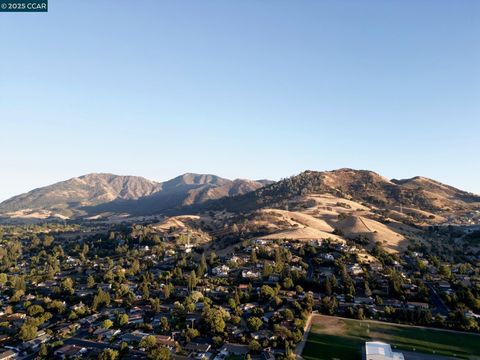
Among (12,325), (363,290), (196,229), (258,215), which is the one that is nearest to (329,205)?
(258,215)

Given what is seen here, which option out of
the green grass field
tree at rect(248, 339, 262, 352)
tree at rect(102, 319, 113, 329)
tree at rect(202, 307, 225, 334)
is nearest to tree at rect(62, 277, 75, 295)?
tree at rect(102, 319, 113, 329)

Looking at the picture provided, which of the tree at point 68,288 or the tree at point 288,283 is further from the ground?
the tree at point 68,288

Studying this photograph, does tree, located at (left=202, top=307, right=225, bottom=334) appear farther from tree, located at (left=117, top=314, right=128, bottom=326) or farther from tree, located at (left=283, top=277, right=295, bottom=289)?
tree, located at (left=283, top=277, right=295, bottom=289)

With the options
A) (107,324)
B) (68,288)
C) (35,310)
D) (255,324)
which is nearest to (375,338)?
(255,324)

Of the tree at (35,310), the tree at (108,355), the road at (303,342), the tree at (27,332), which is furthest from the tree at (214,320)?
the tree at (35,310)

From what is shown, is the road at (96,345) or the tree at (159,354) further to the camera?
the road at (96,345)

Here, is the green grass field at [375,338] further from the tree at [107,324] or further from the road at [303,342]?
the tree at [107,324]

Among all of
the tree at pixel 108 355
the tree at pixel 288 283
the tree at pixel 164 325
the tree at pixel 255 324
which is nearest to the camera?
the tree at pixel 108 355

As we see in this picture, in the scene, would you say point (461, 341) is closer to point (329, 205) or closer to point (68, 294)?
point (68, 294)
